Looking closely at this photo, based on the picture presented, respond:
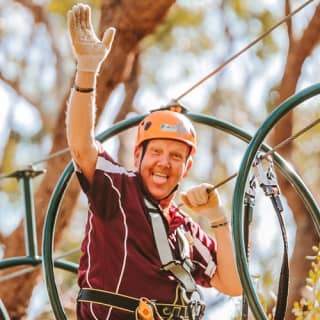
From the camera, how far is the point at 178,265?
3428 millimetres

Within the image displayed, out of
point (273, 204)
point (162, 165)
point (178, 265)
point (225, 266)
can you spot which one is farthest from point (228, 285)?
point (273, 204)

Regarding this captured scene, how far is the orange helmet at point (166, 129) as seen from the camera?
143 inches

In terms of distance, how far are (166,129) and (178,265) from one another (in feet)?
1.67

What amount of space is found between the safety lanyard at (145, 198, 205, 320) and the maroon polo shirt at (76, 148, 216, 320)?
0.02 metres

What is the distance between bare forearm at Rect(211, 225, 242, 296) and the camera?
3.84 m

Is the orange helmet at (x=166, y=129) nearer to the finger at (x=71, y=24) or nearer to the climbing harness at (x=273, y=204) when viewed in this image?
the finger at (x=71, y=24)

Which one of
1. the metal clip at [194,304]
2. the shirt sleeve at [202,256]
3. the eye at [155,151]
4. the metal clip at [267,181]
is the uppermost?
the eye at [155,151]

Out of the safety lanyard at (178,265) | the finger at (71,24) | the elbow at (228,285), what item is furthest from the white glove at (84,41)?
the elbow at (228,285)

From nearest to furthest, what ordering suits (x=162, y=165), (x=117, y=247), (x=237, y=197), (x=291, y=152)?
(x=237, y=197) < (x=117, y=247) < (x=162, y=165) < (x=291, y=152)

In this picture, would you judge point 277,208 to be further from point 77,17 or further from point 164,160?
point 77,17

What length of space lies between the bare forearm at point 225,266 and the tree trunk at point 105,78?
8.95 feet

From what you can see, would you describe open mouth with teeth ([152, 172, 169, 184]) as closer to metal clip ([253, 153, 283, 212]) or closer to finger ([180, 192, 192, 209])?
finger ([180, 192, 192, 209])

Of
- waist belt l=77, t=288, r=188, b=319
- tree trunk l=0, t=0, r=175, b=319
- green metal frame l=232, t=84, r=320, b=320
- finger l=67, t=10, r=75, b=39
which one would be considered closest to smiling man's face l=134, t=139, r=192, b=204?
waist belt l=77, t=288, r=188, b=319

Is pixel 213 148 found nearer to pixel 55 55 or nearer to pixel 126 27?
pixel 55 55
